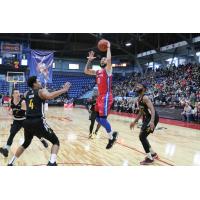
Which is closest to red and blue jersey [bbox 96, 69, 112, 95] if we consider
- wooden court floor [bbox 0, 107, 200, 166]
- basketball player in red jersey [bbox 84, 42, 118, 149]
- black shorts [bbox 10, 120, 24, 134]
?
basketball player in red jersey [bbox 84, 42, 118, 149]

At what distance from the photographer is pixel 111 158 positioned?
658cm

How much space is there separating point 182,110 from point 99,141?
654cm

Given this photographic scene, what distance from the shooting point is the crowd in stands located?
1338 centimetres

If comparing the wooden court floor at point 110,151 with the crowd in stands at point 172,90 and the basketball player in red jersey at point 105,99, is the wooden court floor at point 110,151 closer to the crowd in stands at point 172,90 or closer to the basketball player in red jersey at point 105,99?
the basketball player in red jersey at point 105,99

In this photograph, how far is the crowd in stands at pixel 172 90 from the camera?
1338cm

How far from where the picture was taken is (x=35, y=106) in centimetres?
506

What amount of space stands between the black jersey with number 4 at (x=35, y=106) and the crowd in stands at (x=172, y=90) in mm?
7966

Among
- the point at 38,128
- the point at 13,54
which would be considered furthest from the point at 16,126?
the point at 13,54

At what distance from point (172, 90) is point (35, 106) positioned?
959cm

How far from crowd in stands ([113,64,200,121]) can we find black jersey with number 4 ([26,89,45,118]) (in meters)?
7.97

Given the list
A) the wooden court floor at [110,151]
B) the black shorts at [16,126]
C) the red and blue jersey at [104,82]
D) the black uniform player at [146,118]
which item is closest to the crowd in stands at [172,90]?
the wooden court floor at [110,151]

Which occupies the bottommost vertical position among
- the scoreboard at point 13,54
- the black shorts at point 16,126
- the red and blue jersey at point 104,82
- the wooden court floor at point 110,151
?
the wooden court floor at point 110,151
